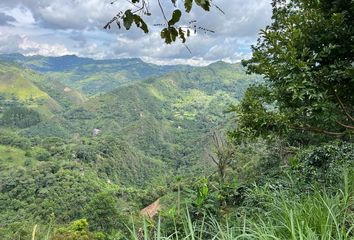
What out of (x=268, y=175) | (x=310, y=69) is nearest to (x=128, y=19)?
(x=310, y=69)

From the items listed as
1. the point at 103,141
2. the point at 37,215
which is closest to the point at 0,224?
the point at 37,215

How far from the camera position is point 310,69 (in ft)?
15.0

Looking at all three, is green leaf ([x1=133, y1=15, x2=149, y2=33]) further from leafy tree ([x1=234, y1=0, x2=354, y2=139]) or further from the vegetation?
leafy tree ([x1=234, y1=0, x2=354, y2=139])

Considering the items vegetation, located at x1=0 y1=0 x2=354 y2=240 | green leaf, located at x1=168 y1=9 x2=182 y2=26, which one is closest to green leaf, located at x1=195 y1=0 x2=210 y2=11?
vegetation, located at x1=0 y1=0 x2=354 y2=240

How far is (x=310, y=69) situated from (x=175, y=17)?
2.84 metres

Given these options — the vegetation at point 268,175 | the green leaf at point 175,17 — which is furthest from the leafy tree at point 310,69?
the green leaf at point 175,17

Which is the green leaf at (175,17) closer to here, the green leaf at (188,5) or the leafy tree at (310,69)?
the green leaf at (188,5)

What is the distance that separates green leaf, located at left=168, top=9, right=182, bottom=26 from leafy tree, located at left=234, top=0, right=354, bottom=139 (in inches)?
94.5

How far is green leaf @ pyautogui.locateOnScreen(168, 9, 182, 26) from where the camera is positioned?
2.18m

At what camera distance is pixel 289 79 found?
449cm

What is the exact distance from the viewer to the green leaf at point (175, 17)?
2180 mm

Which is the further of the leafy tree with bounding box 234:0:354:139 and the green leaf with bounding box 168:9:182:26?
the leafy tree with bounding box 234:0:354:139

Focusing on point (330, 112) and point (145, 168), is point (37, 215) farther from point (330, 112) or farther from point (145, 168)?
point (145, 168)

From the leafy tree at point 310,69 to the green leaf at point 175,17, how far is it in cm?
240
